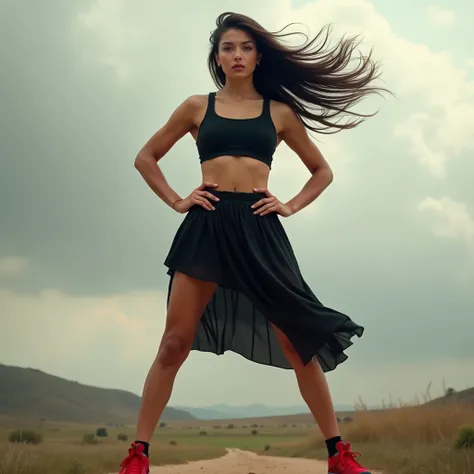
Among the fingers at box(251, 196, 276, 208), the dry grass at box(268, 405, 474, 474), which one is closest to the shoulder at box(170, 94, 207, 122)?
the fingers at box(251, 196, 276, 208)

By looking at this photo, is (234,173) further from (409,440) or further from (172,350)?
(409,440)

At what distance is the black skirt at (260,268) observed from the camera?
14.9 feet

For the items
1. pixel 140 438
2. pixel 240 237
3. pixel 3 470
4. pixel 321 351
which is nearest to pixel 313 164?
pixel 240 237

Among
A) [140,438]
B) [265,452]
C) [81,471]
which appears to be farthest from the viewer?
[265,452]

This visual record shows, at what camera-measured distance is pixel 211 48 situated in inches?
208

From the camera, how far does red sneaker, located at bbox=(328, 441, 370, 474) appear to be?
4.48 m

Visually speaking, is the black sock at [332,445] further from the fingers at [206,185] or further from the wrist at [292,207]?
the fingers at [206,185]

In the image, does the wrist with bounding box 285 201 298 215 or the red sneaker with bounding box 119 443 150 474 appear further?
the wrist with bounding box 285 201 298 215

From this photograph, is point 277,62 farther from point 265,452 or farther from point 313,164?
point 265,452

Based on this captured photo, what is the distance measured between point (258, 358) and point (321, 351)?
51cm

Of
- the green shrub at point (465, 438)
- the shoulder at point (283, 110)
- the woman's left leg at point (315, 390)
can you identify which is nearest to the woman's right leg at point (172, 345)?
the woman's left leg at point (315, 390)

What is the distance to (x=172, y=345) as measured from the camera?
4590mm

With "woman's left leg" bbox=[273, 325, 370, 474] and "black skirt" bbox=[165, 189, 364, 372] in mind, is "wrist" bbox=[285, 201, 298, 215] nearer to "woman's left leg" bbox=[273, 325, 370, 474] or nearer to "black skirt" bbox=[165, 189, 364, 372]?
"black skirt" bbox=[165, 189, 364, 372]

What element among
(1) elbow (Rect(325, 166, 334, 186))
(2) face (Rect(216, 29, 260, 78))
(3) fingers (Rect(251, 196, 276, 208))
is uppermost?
(2) face (Rect(216, 29, 260, 78))
